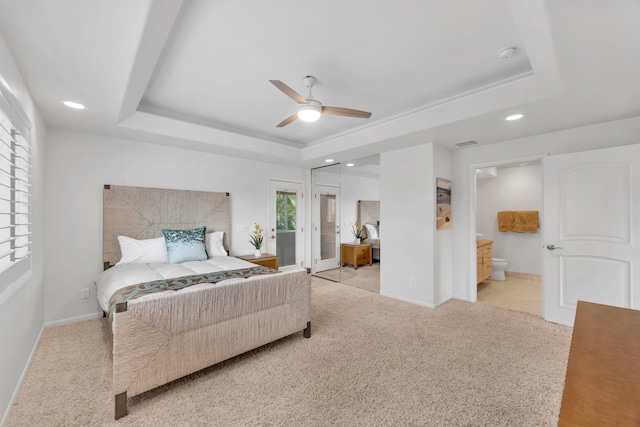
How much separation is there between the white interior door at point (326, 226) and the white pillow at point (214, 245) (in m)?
2.09

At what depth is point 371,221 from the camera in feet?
17.5

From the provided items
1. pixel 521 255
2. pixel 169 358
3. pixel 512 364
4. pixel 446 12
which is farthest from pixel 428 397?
pixel 521 255

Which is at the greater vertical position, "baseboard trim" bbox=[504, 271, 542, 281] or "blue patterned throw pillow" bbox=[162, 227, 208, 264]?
"blue patterned throw pillow" bbox=[162, 227, 208, 264]

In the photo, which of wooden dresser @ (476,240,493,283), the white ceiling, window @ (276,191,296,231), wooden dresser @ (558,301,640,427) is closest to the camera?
wooden dresser @ (558,301,640,427)

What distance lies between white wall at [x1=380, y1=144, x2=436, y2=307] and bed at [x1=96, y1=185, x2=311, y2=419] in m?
1.80

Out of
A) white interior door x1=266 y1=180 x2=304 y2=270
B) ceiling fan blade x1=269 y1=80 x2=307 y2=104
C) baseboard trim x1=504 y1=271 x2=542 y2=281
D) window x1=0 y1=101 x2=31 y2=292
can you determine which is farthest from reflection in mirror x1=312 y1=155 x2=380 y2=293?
window x1=0 y1=101 x2=31 y2=292

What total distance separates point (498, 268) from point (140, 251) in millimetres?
5892

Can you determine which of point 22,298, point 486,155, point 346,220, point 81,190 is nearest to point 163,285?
point 22,298

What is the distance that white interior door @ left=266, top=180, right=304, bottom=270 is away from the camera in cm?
511

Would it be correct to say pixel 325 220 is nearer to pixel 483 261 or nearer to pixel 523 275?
pixel 483 261

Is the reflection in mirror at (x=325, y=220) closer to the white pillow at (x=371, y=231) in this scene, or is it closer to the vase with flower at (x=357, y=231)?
the vase with flower at (x=357, y=231)

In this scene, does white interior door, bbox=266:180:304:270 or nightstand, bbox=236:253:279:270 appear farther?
white interior door, bbox=266:180:304:270

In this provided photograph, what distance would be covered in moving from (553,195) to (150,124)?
4783 mm

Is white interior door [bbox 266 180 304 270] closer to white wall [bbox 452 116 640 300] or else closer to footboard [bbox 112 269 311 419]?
footboard [bbox 112 269 311 419]
